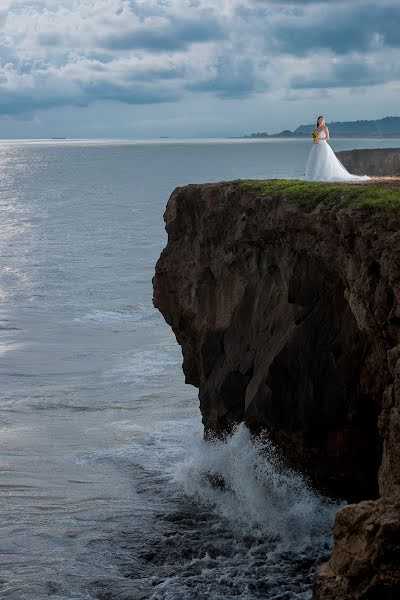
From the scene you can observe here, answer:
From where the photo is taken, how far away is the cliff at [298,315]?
12.7m

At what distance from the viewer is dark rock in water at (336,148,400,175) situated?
83875 mm

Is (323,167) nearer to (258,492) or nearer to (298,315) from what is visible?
(298,315)

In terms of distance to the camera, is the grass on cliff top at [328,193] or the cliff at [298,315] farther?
the grass on cliff top at [328,193]

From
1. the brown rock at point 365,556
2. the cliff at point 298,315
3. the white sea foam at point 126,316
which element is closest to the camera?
the brown rock at point 365,556

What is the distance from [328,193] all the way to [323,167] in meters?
9.38

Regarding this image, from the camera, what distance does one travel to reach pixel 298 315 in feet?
49.5

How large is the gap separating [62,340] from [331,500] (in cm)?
1811

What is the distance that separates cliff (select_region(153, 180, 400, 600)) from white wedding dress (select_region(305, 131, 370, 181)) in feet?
20.1

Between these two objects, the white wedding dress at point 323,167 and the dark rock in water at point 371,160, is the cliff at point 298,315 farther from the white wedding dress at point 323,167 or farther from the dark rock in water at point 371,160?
the dark rock in water at point 371,160

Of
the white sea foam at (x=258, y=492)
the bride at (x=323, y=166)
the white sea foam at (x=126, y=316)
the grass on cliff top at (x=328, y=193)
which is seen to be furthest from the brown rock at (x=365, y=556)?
the white sea foam at (x=126, y=316)

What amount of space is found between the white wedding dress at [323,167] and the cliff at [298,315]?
20.1 feet

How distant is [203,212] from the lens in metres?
18.4

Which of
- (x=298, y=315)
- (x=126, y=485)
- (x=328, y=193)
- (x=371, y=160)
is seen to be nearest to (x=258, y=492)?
(x=126, y=485)

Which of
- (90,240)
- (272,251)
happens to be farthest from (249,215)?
(90,240)
